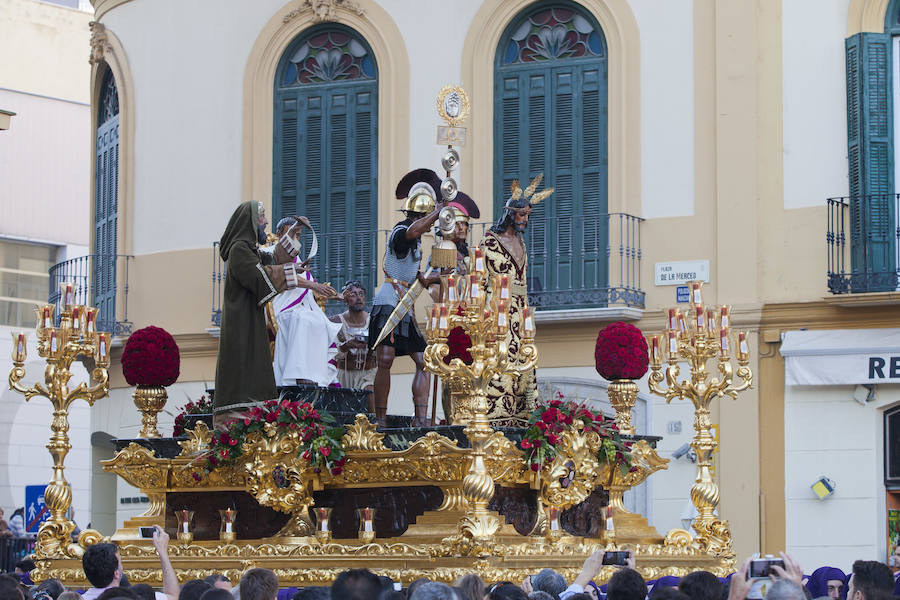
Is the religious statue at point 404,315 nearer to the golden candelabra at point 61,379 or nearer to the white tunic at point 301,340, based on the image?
the white tunic at point 301,340

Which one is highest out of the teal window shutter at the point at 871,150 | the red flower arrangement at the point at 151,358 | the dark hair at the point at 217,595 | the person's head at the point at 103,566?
the teal window shutter at the point at 871,150

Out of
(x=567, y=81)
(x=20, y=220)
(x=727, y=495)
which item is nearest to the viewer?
(x=727, y=495)

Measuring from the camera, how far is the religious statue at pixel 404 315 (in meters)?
14.7

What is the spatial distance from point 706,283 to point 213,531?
875 cm

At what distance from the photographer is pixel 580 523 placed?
48.9 ft

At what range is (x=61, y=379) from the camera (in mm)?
15609

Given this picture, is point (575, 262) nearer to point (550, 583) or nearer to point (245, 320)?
point (245, 320)

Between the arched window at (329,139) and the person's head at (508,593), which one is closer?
the person's head at (508,593)

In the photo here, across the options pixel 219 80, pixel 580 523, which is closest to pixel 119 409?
pixel 219 80

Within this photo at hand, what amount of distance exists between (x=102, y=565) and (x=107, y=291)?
1604cm

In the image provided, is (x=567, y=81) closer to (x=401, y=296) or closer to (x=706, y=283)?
(x=706, y=283)

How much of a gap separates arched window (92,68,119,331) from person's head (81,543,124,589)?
1539 cm

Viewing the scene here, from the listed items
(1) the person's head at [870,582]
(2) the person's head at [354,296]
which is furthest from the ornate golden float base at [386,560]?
(1) the person's head at [870,582]

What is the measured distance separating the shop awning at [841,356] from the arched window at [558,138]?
2.64 m
